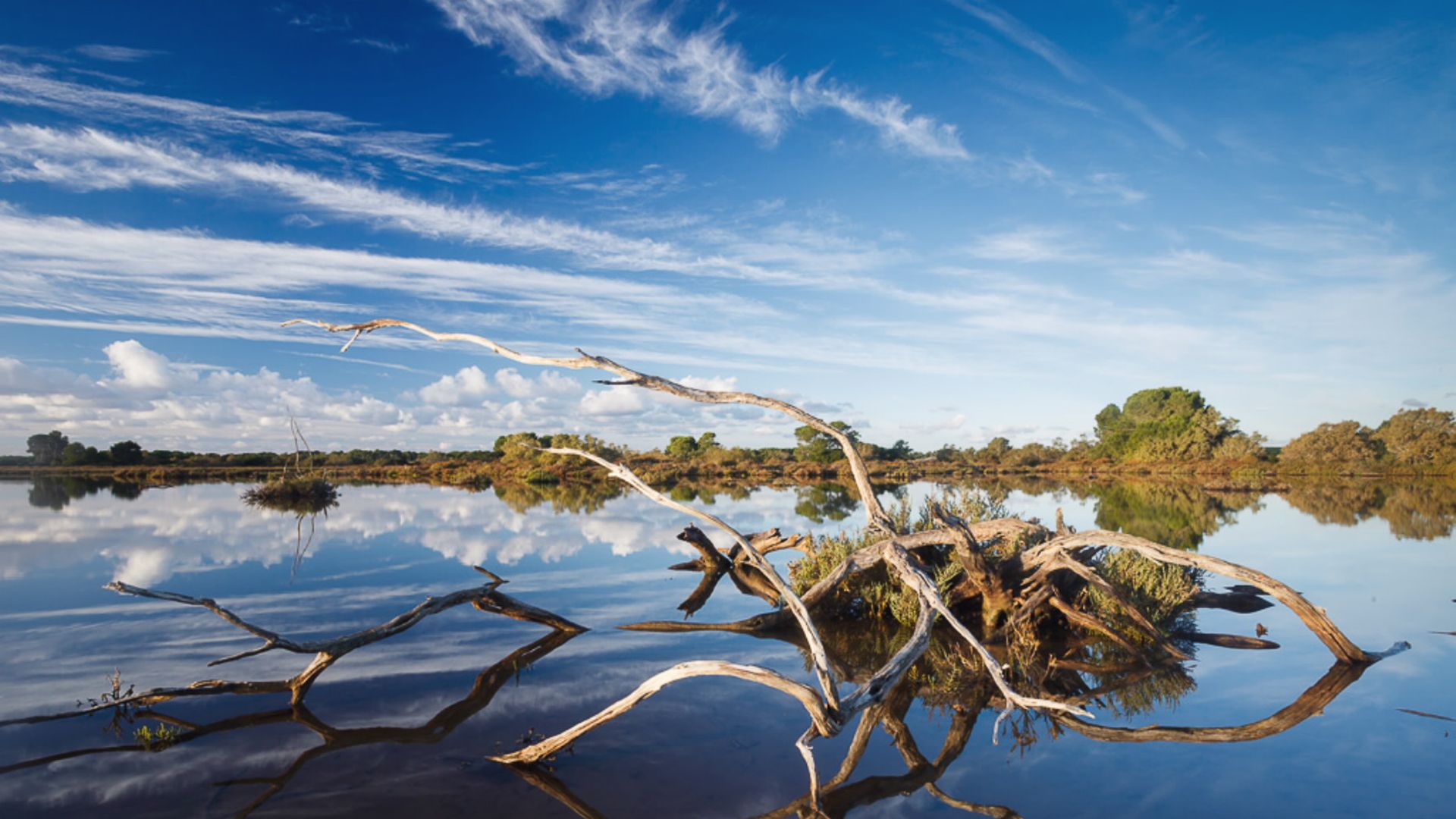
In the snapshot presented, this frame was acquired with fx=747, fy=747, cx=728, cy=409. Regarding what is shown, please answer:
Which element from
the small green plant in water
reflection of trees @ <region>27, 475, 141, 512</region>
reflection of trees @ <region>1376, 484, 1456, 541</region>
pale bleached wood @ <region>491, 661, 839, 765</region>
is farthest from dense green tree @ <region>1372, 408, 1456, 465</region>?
reflection of trees @ <region>27, 475, 141, 512</region>

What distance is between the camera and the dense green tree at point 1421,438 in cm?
5212

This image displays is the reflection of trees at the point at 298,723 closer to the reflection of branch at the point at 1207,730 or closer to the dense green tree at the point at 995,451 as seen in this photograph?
the reflection of branch at the point at 1207,730

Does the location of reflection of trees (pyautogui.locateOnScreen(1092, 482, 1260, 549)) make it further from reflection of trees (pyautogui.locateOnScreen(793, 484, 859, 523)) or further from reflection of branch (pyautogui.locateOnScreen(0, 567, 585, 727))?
reflection of branch (pyautogui.locateOnScreen(0, 567, 585, 727))

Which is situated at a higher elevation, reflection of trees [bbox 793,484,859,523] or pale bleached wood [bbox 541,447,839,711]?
pale bleached wood [bbox 541,447,839,711]

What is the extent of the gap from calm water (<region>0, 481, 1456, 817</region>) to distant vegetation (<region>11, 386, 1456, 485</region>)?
3287 cm

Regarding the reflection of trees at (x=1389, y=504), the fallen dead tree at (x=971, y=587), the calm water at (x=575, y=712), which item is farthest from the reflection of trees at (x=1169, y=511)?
the fallen dead tree at (x=971, y=587)

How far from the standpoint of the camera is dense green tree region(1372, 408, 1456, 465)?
52125 millimetres

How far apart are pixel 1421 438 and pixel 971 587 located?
212 ft

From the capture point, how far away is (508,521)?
21.2 meters

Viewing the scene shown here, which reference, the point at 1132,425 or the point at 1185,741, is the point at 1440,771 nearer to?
the point at 1185,741

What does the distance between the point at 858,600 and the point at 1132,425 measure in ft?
352

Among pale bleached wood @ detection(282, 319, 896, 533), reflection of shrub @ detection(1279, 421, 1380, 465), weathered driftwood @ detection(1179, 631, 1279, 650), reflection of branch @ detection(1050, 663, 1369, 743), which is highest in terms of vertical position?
reflection of shrub @ detection(1279, 421, 1380, 465)

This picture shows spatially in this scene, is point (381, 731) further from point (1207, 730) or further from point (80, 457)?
point (80, 457)

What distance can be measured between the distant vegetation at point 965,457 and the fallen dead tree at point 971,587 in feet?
112
